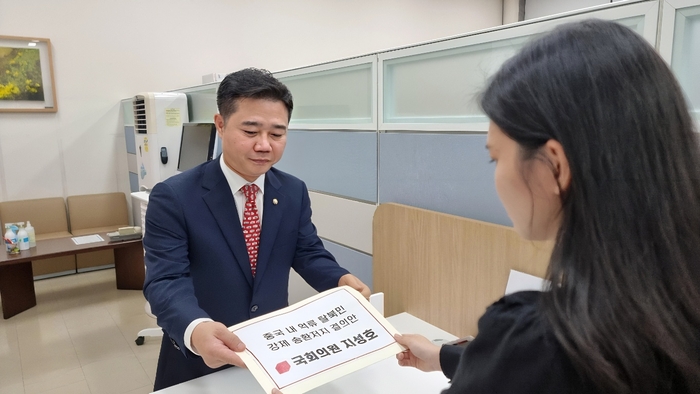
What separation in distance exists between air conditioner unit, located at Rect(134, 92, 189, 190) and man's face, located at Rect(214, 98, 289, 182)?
8.98 feet

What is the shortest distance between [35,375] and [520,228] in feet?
10.2

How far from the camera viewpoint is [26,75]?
428 centimetres

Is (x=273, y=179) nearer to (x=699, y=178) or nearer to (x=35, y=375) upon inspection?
(x=699, y=178)

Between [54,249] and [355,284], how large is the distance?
122 inches

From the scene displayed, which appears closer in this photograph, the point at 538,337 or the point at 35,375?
the point at 538,337

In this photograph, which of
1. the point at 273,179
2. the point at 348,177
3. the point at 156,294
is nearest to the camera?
the point at 156,294

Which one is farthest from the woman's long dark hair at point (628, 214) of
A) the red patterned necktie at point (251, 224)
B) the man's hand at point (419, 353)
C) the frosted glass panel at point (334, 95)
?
the frosted glass panel at point (334, 95)

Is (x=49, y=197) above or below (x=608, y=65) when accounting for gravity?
below

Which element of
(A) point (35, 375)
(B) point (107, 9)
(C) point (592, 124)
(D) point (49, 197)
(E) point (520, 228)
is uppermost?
(B) point (107, 9)

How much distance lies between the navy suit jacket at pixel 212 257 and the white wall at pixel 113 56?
3978 millimetres

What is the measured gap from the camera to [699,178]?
489 millimetres

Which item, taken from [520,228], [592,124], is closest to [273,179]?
[520,228]


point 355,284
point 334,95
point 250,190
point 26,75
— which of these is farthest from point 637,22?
point 26,75

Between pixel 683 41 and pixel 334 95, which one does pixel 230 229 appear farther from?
pixel 683 41
